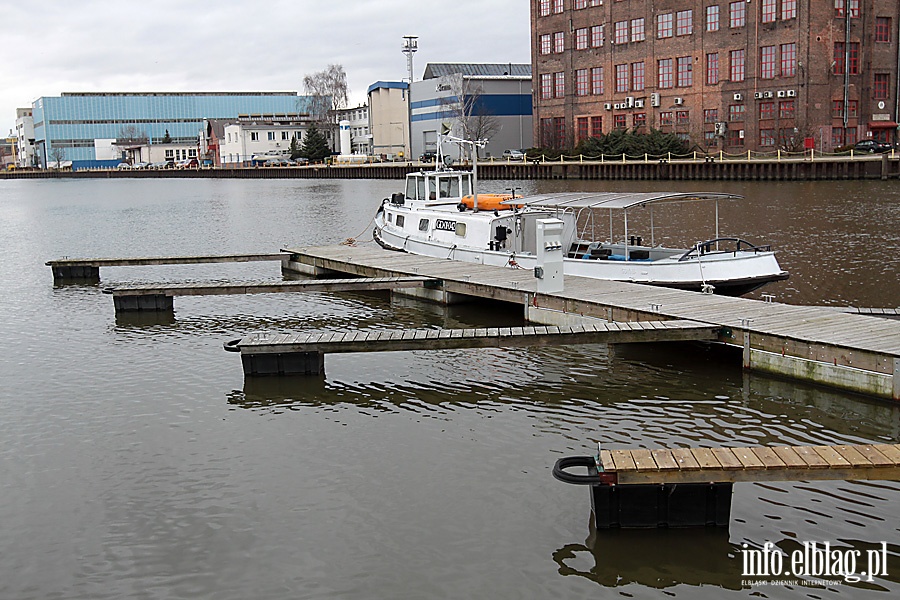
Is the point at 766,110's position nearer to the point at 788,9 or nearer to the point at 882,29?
the point at 788,9

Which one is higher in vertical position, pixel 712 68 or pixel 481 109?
pixel 712 68

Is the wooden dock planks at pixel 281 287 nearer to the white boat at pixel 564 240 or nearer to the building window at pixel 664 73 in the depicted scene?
the white boat at pixel 564 240

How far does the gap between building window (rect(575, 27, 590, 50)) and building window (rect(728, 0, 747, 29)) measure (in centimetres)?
1562

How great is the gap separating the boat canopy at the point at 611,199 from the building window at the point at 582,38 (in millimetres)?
66276

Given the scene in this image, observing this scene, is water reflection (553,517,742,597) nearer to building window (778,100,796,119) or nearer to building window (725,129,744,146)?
building window (778,100,796,119)

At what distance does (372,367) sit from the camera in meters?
17.7

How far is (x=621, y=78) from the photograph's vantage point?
3346 inches

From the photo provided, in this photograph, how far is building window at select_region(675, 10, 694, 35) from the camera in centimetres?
7819

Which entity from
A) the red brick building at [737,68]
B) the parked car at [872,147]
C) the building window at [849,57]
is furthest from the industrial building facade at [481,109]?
the parked car at [872,147]

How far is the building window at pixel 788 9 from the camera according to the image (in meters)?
70.8

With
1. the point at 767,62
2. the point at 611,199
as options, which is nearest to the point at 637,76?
the point at 767,62

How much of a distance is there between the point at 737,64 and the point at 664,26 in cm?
798

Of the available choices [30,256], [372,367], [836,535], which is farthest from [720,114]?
[836,535]

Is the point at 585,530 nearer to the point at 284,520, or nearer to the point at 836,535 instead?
the point at 836,535
